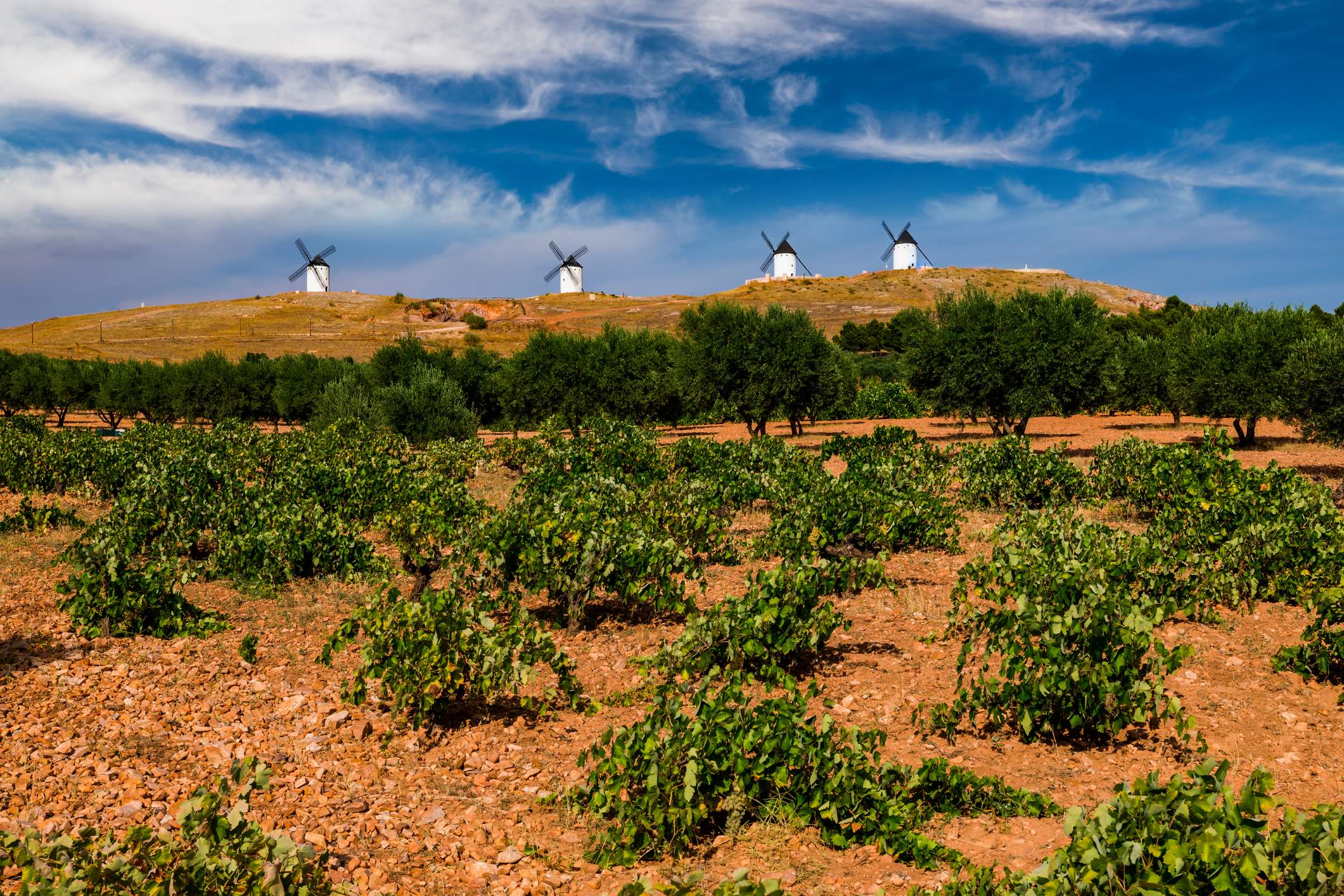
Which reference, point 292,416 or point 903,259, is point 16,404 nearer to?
point 292,416

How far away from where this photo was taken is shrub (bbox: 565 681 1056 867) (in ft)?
18.1

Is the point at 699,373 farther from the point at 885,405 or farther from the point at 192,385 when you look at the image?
the point at 192,385

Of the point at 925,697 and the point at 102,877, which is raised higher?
the point at 102,877

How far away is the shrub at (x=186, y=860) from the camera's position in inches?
149

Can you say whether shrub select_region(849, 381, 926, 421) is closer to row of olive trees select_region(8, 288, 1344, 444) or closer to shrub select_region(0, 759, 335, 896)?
row of olive trees select_region(8, 288, 1344, 444)

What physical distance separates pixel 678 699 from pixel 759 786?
2.72 ft

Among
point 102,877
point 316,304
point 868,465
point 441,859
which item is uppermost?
point 316,304

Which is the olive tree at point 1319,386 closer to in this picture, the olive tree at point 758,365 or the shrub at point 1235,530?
the shrub at point 1235,530

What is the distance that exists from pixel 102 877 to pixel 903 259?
14824cm

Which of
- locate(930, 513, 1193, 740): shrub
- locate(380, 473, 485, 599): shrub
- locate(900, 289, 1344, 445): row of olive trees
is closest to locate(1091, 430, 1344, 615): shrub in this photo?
locate(930, 513, 1193, 740): shrub

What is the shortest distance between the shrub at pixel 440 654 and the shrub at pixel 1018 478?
12203mm

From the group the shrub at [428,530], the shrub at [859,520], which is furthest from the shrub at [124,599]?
the shrub at [859,520]

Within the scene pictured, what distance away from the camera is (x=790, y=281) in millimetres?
134125

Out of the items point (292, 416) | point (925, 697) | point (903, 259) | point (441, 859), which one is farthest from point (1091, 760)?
point (903, 259)
